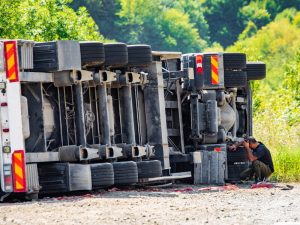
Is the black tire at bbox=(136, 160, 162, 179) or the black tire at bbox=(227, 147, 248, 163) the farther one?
the black tire at bbox=(227, 147, 248, 163)

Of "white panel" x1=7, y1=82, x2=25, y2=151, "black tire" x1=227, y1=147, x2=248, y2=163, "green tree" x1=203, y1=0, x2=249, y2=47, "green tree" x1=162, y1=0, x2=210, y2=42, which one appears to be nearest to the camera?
"white panel" x1=7, y1=82, x2=25, y2=151

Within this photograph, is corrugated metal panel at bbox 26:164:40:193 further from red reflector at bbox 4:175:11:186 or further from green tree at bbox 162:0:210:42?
green tree at bbox 162:0:210:42

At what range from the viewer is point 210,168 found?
20484mm

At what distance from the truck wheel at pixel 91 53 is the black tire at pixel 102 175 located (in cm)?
143

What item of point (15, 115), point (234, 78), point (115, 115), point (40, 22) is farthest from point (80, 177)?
point (40, 22)

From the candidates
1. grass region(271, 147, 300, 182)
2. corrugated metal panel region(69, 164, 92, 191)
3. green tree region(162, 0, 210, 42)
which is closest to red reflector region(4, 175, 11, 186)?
corrugated metal panel region(69, 164, 92, 191)

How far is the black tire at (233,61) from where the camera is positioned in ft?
69.7

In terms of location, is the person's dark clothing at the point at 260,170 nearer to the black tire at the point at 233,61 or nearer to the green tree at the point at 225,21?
the black tire at the point at 233,61

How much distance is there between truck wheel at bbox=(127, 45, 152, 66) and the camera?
18812mm

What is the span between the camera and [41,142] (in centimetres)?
1691

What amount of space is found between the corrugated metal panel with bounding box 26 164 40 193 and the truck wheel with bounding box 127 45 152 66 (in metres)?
2.99

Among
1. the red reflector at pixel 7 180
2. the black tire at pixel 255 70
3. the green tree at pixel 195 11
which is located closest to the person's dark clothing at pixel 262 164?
the black tire at pixel 255 70

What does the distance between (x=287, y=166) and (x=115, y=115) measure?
13.9ft

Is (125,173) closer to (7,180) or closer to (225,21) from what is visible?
(7,180)
